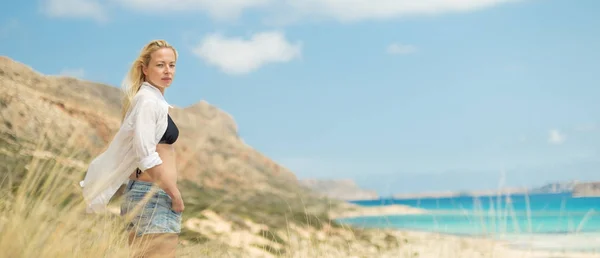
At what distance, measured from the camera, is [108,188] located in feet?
11.7

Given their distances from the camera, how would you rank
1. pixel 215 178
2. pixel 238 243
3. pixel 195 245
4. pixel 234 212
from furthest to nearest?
1. pixel 215 178
2. pixel 234 212
3. pixel 238 243
4. pixel 195 245

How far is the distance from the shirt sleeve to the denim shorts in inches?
6.0

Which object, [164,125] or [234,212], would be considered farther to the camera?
[234,212]

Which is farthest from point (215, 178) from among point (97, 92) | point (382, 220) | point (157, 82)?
point (157, 82)

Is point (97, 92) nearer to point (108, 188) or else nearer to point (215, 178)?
point (215, 178)

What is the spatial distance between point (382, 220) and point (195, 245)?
67.1 inches

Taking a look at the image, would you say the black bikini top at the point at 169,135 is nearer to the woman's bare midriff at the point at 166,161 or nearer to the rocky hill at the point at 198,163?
the woman's bare midriff at the point at 166,161

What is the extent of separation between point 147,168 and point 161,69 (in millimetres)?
586

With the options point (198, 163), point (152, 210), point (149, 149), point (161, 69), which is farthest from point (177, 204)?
point (198, 163)

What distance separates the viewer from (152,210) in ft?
11.1

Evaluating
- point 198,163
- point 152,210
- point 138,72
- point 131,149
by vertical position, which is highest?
point 198,163

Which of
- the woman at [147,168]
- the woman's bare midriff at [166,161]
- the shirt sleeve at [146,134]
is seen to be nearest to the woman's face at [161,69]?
the woman at [147,168]

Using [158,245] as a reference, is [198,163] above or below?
above

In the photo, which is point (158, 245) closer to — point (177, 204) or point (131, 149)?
point (177, 204)
